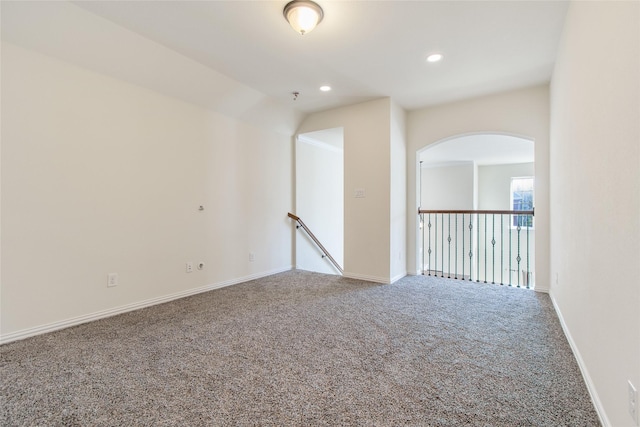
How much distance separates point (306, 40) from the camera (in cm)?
255

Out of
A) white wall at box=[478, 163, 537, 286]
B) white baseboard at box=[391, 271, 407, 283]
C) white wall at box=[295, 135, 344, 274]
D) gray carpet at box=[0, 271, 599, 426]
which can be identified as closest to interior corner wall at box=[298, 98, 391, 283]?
white baseboard at box=[391, 271, 407, 283]

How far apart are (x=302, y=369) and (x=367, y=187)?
270 cm

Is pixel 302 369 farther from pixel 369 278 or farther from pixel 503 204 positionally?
pixel 503 204

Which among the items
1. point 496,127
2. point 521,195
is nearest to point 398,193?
point 496,127

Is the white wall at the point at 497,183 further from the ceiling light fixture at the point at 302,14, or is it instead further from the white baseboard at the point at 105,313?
the ceiling light fixture at the point at 302,14

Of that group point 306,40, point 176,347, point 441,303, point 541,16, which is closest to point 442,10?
point 541,16

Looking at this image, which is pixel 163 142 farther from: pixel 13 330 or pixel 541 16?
pixel 541 16

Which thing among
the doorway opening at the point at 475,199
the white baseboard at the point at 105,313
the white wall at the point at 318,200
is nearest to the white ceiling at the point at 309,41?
the white wall at the point at 318,200

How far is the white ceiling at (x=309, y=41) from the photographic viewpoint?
212 cm

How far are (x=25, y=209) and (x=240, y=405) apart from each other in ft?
7.35

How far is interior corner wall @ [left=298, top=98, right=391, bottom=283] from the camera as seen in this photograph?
3900 millimetres

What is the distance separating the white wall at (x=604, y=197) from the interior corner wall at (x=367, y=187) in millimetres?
1955

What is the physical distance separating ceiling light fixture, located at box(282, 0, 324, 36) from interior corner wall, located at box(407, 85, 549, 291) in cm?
256

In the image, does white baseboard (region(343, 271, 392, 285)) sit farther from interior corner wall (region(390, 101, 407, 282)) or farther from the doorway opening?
the doorway opening
